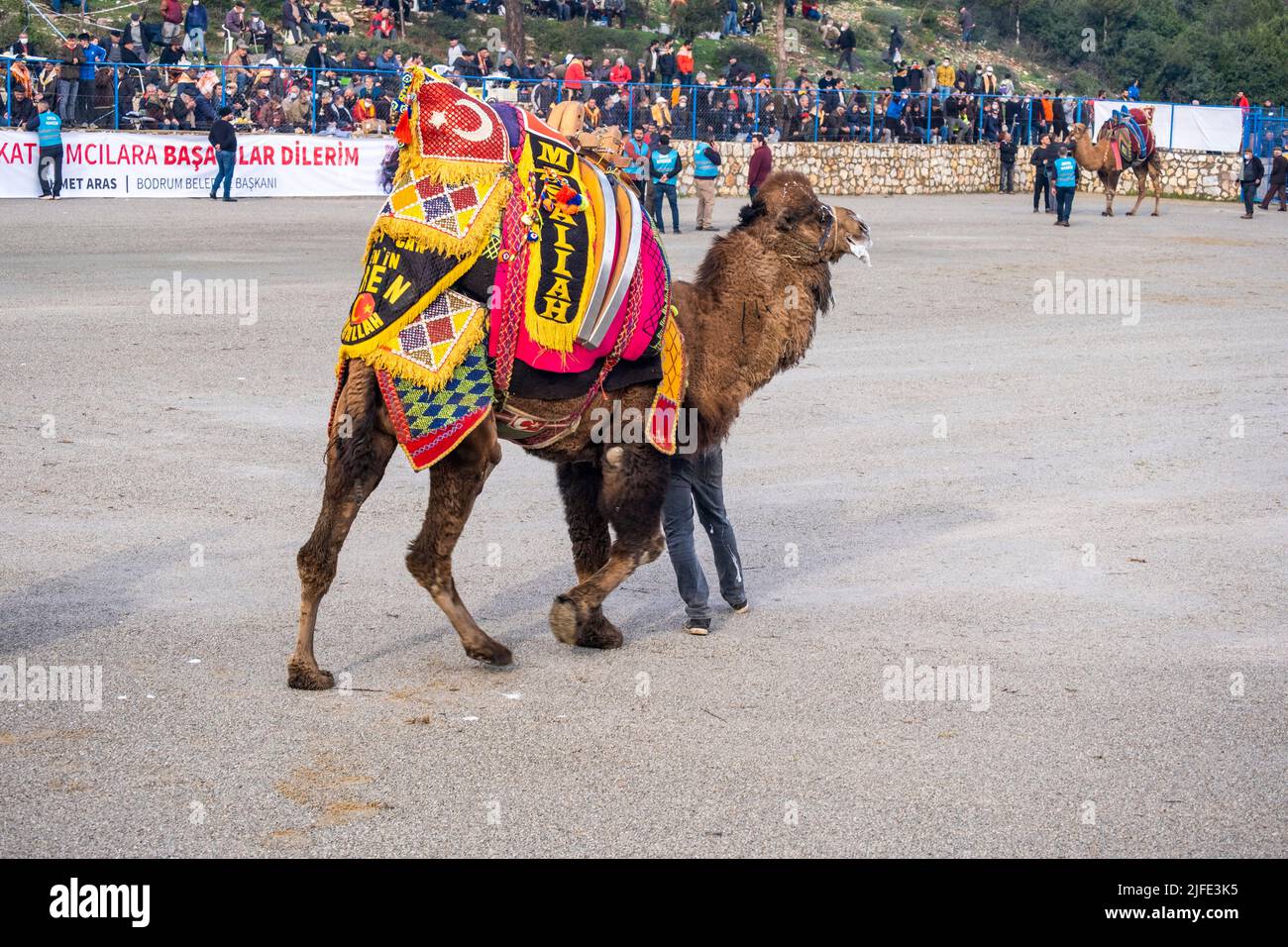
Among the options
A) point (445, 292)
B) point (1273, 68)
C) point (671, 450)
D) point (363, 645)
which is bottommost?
point (363, 645)

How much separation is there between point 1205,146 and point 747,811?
5191 centimetres

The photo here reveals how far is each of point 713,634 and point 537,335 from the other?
1.84 m

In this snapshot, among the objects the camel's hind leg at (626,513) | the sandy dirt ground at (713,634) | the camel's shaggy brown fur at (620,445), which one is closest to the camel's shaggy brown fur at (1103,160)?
the sandy dirt ground at (713,634)

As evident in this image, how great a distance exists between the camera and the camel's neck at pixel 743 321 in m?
7.06

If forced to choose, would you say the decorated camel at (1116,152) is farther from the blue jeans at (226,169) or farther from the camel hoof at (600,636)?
the camel hoof at (600,636)

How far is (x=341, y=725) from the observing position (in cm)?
605

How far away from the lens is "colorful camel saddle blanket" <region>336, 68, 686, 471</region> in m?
6.23

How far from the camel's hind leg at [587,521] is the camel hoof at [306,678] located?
4.29 feet

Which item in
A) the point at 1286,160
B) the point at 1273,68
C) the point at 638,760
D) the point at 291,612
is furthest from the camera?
the point at 1273,68

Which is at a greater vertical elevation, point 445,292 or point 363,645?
point 445,292

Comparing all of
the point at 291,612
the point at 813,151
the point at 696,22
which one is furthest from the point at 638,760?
the point at 696,22

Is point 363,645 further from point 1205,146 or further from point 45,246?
point 1205,146

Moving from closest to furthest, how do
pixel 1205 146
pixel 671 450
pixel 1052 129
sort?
pixel 671 450
pixel 1052 129
pixel 1205 146

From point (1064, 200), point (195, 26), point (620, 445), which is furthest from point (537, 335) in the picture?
point (195, 26)
